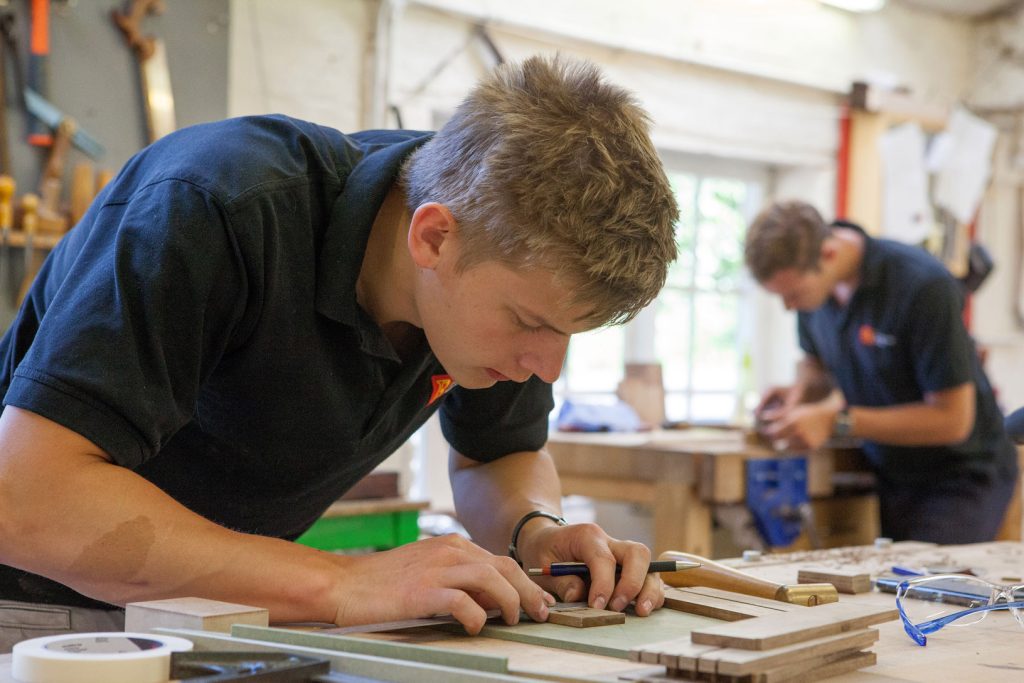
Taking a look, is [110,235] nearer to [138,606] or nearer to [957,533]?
[138,606]

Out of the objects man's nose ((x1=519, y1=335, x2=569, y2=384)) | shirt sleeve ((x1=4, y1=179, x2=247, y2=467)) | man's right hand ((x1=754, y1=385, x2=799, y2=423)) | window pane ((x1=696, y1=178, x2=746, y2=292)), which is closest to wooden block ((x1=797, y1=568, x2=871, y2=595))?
man's nose ((x1=519, y1=335, x2=569, y2=384))

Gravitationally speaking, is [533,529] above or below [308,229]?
below

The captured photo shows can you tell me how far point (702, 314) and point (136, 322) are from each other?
457 centimetres

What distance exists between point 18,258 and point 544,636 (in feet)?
8.42

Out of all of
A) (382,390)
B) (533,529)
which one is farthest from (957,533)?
(382,390)

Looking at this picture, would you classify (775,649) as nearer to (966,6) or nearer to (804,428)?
(804,428)

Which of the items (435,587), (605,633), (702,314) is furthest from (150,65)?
(702,314)

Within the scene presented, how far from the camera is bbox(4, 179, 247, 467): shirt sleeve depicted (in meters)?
1.15

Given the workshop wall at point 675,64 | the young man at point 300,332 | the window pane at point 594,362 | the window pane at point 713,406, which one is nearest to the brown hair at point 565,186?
the young man at point 300,332

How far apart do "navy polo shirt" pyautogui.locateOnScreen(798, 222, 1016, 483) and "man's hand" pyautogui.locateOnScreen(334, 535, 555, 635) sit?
2.55 metres

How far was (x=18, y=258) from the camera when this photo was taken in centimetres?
320

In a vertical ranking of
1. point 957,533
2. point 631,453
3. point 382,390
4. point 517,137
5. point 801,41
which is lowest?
point 957,533

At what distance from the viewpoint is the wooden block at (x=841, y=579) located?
1577 millimetres

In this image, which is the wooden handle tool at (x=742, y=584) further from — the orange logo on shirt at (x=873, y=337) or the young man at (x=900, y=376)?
the orange logo on shirt at (x=873, y=337)
